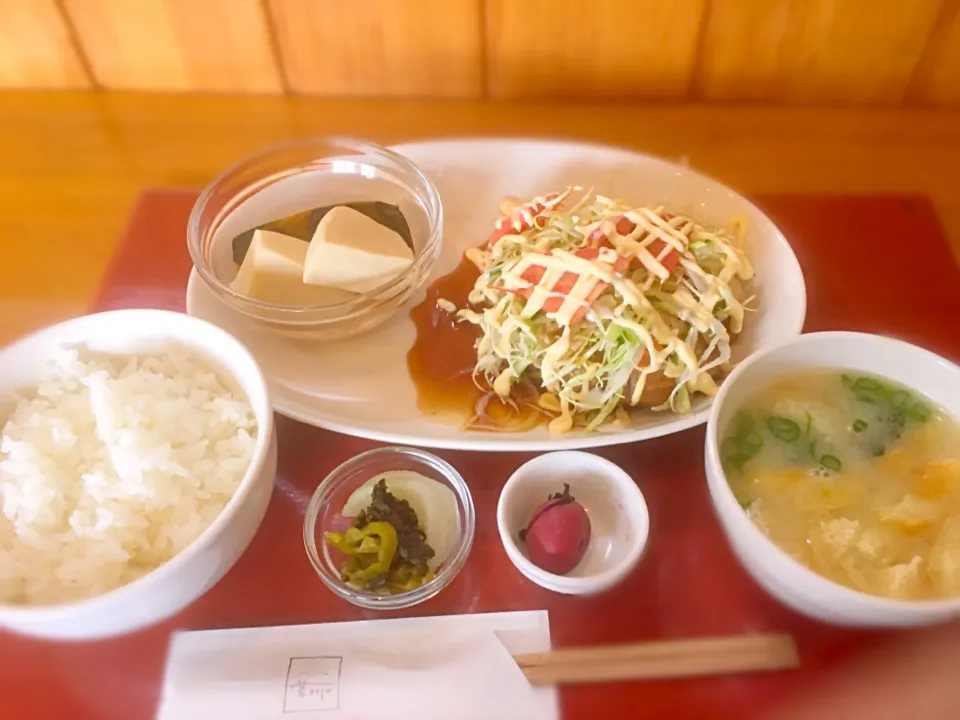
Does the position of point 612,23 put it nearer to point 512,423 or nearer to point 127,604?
point 512,423

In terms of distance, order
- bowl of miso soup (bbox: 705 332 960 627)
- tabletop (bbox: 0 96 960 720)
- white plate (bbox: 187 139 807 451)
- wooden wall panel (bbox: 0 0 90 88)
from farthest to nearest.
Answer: wooden wall panel (bbox: 0 0 90 88) < white plate (bbox: 187 139 807 451) < tabletop (bbox: 0 96 960 720) < bowl of miso soup (bbox: 705 332 960 627)

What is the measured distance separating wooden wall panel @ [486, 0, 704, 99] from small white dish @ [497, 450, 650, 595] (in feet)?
3.35

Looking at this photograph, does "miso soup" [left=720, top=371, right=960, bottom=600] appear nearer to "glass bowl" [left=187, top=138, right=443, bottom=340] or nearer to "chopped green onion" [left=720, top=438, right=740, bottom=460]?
"chopped green onion" [left=720, top=438, right=740, bottom=460]

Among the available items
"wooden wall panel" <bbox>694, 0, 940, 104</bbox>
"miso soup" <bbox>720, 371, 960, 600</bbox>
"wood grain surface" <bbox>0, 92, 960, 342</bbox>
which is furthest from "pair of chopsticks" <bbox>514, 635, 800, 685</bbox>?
"wooden wall panel" <bbox>694, 0, 940, 104</bbox>

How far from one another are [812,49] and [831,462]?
1072mm

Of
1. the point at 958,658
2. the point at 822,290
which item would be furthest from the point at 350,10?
the point at 958,658

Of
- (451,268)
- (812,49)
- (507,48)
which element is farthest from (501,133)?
(812,49)

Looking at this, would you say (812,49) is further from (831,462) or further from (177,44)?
(177,44)

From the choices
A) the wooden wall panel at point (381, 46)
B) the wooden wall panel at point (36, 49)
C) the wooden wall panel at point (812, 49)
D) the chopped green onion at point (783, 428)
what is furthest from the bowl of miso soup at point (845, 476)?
the wooden wall panel at point (36, 49)

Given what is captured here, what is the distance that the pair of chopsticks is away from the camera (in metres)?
1.05

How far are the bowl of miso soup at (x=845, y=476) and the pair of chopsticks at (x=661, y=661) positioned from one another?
0.23 ft

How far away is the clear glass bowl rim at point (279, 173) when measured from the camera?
4.49ft

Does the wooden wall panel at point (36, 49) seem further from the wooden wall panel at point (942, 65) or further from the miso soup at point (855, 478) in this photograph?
the wooden wall panel at point (942, 65)

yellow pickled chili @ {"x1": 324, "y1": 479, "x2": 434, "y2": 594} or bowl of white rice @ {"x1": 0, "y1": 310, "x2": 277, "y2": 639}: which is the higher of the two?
bowl of white rice @ {"x1": 0, "y1": 310, "x2": 277, "y2": 639}
